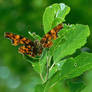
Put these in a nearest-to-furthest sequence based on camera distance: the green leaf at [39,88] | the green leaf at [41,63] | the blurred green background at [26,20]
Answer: the green leaf at [39,88], the green leaf at [41,63], the blurred green background at [26,20]

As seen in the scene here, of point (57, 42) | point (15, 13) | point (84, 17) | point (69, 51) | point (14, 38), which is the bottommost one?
point (84, 17)

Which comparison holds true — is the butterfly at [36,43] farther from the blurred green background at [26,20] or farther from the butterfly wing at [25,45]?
the blurred green background at [26,20]

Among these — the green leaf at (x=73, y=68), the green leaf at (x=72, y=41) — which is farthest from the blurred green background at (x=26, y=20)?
the green leaf at (x=73, y=68)

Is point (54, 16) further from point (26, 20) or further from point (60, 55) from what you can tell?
→ point (26, 20)

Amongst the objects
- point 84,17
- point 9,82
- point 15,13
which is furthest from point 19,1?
point 9,82

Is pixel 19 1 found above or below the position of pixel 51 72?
below

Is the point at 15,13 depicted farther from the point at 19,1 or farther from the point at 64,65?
the point at 64,65
